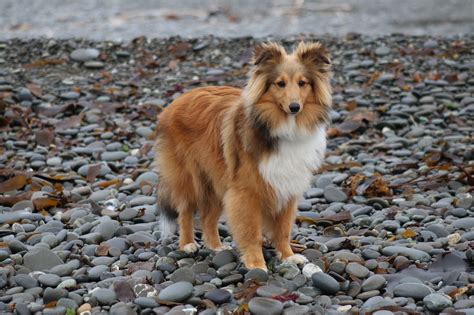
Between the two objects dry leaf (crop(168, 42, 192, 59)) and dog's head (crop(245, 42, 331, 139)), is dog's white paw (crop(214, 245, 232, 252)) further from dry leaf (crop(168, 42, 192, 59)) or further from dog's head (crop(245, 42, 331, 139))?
dry leaf (crop(168, 42, 192, 59))

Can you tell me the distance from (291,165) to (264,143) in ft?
0.83

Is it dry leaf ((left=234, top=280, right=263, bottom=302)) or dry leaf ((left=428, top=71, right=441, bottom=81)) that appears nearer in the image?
dry leaf ((left=234, top=280, right=263, bottom=302))

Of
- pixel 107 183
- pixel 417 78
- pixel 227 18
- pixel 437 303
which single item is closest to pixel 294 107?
pixel 437 303

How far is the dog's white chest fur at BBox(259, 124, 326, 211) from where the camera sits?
18.6ft

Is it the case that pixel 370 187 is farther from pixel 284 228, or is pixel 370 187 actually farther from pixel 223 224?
pixel 284 228

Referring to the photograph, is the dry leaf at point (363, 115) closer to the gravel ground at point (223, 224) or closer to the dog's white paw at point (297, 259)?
the gravel ground at point (223, 224)

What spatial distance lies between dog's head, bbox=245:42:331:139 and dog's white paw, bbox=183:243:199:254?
1314 mm

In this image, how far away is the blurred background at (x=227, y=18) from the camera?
17094mm

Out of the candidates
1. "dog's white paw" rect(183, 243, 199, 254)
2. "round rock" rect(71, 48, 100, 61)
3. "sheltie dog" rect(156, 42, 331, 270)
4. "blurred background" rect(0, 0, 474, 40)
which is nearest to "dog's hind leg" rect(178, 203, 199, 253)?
"dog's white paw" rect(183, 243, 199, 254)

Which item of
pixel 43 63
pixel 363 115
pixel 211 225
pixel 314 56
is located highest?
pixel 314 56

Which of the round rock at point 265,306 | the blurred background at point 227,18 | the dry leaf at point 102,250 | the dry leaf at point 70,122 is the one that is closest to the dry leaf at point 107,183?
the dry leaf at point 102,250

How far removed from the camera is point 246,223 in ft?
19.0

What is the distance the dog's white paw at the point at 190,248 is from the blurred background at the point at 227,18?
32.5 feet

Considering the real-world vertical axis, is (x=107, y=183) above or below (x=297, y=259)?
below
